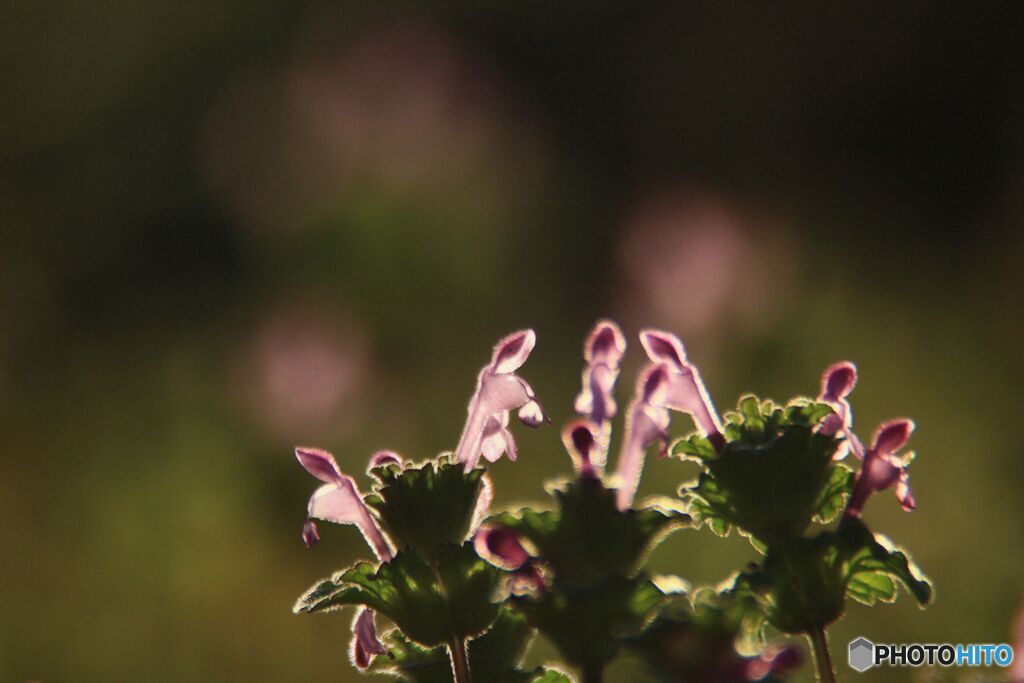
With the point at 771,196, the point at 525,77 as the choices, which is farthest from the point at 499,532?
the point at 525,77

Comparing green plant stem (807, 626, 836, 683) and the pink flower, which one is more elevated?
the pink flower

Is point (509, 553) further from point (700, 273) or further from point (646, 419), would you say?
point (700, 273)

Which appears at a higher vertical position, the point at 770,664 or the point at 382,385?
the point at 770,664

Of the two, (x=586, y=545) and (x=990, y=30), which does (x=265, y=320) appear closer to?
(x=586, y=545)

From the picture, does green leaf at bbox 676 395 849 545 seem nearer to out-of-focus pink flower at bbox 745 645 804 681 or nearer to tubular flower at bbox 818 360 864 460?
tubular flower at bbox 818 360 864 460

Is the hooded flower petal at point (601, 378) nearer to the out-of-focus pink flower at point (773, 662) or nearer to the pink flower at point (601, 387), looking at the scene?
the pink flower at point (601, 387)

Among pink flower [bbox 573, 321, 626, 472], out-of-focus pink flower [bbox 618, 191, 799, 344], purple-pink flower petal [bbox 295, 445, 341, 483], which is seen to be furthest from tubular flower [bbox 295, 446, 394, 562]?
out-of-focus pink flower [bbox 618, 191, 799, 344]
